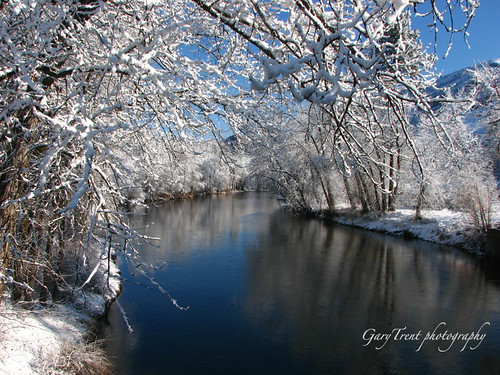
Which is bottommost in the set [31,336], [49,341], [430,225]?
[49,341]

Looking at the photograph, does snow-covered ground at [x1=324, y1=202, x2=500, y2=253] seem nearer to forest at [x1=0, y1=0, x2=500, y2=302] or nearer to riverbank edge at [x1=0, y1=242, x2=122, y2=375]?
forest at [x1=0, y1=0, x2=500, y2=302]

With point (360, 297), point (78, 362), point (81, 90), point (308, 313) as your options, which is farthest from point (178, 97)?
point (360, 297)

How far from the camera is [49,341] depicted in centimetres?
521

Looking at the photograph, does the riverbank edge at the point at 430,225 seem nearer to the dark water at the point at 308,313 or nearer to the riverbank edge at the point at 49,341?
the dark water at the point at 308,313

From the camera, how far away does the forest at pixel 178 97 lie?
6.96 ft

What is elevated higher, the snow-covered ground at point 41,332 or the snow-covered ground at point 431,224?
the snow-covered ground at point 431,224

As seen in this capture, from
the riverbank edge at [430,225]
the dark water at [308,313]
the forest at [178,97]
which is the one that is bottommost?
the dark water at [308,313]

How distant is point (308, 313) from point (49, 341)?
5081 mm

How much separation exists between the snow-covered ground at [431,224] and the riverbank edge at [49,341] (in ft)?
43.8

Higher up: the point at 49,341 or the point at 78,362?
the point at 49,341

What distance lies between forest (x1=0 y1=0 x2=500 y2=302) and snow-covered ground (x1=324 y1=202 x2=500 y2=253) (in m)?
11.5

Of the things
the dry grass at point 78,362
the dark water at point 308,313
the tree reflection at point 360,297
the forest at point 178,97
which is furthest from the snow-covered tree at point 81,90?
the tree reflection at point 360,297

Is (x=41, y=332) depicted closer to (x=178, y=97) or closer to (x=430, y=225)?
(x=178, y=97)

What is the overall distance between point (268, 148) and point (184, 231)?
13.9 m
